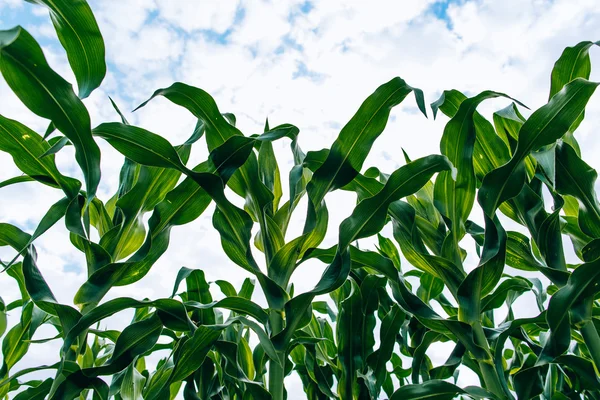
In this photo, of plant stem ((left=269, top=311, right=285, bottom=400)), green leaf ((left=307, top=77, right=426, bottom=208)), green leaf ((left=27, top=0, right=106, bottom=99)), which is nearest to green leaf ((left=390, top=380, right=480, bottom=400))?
plant stem ((left=269, top=311, right=285, bottom=400))

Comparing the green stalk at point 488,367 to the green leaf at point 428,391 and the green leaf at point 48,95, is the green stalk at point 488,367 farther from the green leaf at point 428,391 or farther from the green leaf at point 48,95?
the green leaf at point 48,95

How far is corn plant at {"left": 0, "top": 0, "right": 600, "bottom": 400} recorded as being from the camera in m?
0.98

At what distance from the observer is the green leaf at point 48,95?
0.80 meters

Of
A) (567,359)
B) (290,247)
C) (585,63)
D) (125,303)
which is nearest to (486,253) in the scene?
(567,359)

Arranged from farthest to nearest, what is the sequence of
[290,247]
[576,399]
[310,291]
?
1. [576,399]
2. [290,247]
3. [310,291]

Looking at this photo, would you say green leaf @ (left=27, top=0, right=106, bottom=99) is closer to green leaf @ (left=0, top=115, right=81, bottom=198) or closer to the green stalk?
green leaf @ (left=0, top=115, right=81, bottom=198)

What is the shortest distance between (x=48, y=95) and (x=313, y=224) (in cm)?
59

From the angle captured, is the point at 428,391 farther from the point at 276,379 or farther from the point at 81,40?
the point at 81,40

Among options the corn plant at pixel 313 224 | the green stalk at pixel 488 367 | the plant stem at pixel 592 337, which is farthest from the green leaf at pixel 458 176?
the plant stem at pixel 592 337

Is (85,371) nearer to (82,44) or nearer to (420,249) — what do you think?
(82,44)

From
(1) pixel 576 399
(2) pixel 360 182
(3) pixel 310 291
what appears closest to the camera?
(3) pixel 310 291

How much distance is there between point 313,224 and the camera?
1.08 metres

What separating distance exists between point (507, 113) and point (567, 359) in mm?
621

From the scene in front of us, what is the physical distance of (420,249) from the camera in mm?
1139
